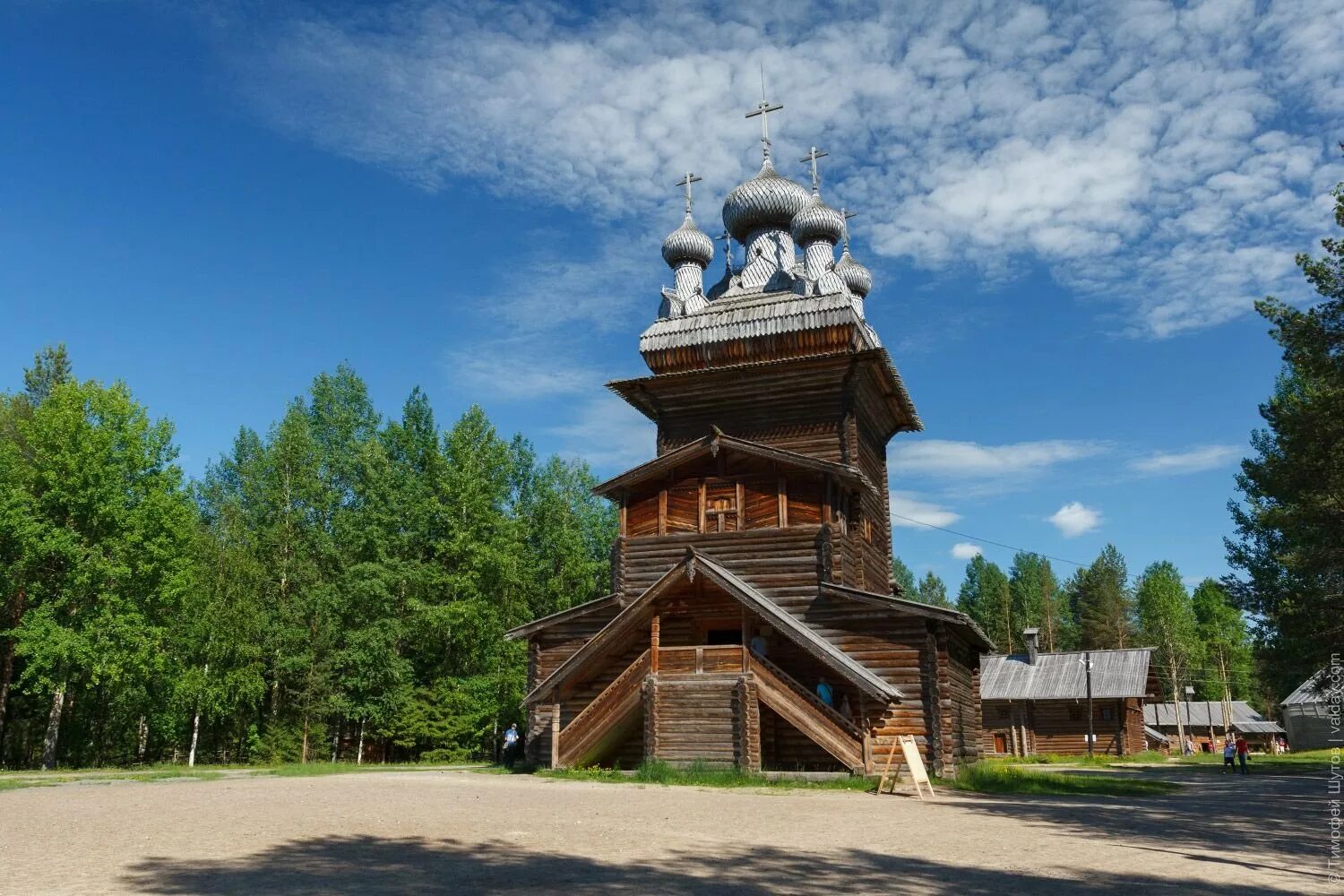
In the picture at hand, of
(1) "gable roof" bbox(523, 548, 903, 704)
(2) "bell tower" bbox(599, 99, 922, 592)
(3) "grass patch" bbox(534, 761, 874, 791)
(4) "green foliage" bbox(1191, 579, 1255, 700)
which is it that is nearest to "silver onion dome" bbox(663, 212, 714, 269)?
(2) "bell tower" bbox(599, 99, 922, 592)

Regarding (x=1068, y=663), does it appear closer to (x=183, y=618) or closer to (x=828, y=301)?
(x=828, y=301)

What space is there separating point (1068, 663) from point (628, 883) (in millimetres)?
51547

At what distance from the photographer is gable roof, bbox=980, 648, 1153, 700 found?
167ft

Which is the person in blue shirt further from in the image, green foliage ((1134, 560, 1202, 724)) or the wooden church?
green foliage ((1134, 560, 1202, 724))

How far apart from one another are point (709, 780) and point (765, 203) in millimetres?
20946

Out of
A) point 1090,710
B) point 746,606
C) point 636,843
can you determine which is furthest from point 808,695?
point 1090,710

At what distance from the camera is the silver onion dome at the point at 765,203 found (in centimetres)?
3412

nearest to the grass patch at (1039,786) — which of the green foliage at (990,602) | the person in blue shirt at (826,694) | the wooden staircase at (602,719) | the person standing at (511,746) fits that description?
the person in blue shirt at (826,694)

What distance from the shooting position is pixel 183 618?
34688 millimetres

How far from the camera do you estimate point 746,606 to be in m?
22.3

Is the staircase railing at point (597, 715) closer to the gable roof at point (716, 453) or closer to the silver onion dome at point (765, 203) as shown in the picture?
the gable roof at point (716, 453)

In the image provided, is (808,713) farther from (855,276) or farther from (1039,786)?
(855,276)

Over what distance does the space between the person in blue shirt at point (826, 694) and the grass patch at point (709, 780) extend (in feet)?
7.00

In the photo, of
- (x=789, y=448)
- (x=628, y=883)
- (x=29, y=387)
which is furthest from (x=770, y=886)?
(x=29, y=387)
